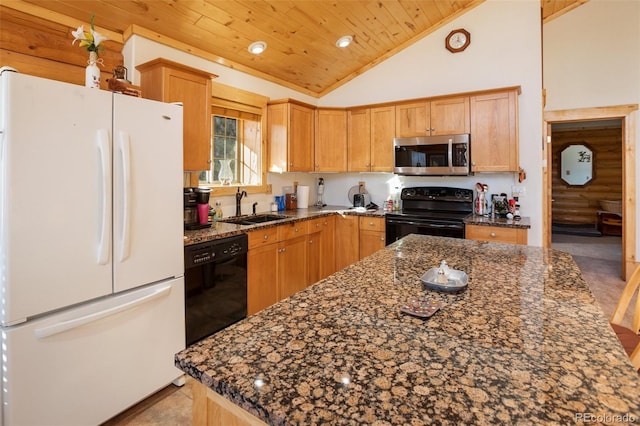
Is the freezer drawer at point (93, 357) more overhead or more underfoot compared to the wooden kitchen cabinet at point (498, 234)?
more underfoot

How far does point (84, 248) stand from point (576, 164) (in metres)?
10.2

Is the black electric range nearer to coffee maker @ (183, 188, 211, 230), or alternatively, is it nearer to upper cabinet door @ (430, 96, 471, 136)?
upper cabinet door @ (430, 96, 471, 136)

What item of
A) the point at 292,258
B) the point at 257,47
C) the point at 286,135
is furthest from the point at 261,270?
the point at 257,47

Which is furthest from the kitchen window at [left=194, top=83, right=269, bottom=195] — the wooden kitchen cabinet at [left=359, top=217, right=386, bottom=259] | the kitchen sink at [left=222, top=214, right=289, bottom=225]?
the wooden kitchen cabinet at [left=359, top=217, right=386, bottom=259]

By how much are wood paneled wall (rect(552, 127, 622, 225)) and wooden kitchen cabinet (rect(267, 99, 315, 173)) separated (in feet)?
24.3

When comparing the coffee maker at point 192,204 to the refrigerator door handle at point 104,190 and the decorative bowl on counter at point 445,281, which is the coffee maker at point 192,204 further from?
the decorative bowl on counter at point 445,281

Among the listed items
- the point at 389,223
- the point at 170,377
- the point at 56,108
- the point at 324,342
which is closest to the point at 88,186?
the point at 56,108

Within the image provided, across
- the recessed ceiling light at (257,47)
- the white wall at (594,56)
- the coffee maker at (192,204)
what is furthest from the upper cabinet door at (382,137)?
the white wall at (594,56)

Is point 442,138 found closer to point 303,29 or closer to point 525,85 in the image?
point 525,85

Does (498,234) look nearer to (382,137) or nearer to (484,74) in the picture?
(382,137)

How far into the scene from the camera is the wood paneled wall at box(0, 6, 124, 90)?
2105mm

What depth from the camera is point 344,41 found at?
12.2ft

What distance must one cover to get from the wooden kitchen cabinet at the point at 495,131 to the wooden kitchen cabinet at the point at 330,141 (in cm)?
155

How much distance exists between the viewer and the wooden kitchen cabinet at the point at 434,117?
11.9 ft
